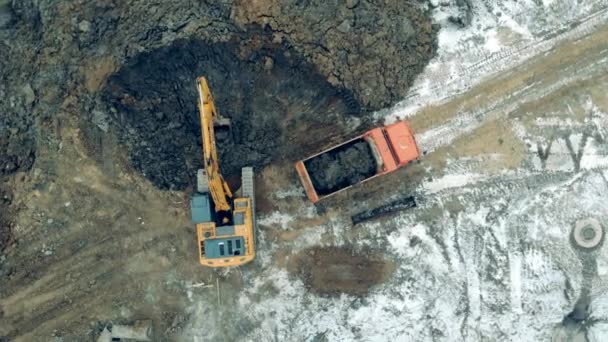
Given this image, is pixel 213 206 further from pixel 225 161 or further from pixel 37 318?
pixel 37 318

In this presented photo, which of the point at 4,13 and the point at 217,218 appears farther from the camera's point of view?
the point at 4,13

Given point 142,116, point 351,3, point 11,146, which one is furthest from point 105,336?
point 351,3

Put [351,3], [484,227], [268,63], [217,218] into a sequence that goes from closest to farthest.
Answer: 1. [217,218]
2. [351,3]
3. [268,63]
4. [484,227]

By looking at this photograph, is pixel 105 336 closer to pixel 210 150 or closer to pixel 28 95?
pixel 210 150

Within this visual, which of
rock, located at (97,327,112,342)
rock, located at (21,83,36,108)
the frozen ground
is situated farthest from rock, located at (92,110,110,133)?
rock, located at (97,327,112,342)

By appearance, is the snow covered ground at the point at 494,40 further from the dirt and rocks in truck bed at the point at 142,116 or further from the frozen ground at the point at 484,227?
the dirt and rocks in truck bed at the point at 142,116

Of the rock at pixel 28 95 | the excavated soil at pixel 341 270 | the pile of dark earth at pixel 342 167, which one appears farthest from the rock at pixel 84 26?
the excavated soil at pixel 341 270
